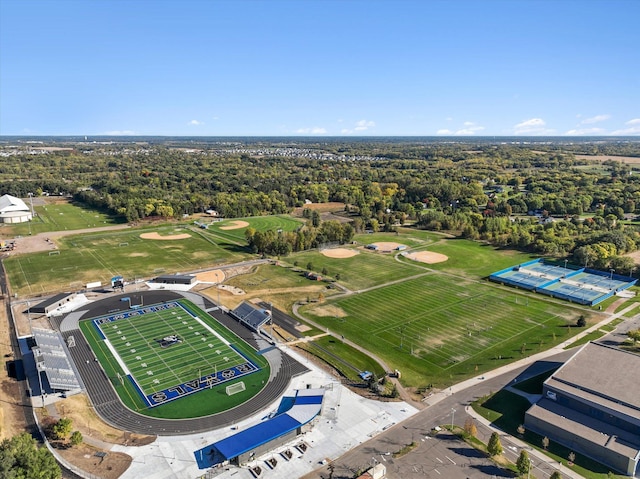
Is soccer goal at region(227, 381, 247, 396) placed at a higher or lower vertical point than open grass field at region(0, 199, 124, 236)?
lower

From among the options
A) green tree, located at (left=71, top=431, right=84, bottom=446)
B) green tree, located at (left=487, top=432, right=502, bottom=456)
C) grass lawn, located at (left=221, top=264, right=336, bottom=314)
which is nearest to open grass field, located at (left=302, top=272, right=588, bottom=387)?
grass lawn, located at (left=221, top=264, right=336, bottom=314)

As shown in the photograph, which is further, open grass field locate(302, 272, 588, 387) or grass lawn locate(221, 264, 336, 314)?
grass lawn locate(221, 264, 336, 314)

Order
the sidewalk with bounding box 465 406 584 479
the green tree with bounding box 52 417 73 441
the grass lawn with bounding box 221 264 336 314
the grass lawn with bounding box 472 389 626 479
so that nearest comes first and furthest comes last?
1. the sidewalk with bounding box 465 406 584 479
2. the grass lawn with bounding box 472 389 626 479
3. the green tree with bounding box 52 417 73 441
4. the grass lawn with bounding box 221 264 336 314

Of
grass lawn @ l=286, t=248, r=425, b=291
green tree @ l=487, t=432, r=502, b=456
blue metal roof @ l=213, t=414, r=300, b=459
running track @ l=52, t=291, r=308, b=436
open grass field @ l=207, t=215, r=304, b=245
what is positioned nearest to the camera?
blue metal roof @ l=213, t=414, r=300, b=459

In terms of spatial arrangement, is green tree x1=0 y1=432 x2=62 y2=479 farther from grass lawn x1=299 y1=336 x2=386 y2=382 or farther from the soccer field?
grass lawn x1=299 y1=336 x2=386 y2=382

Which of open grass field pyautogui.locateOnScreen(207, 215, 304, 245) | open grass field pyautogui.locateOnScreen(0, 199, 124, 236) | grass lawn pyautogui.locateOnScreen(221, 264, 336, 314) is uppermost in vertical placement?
open grass field pyautogui.locateOnScreen(0, 199, 124, 236)

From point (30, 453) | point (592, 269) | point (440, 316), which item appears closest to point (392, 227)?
point (592, 269)

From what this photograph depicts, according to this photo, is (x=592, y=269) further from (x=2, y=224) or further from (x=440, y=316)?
(x=2, y=224)
